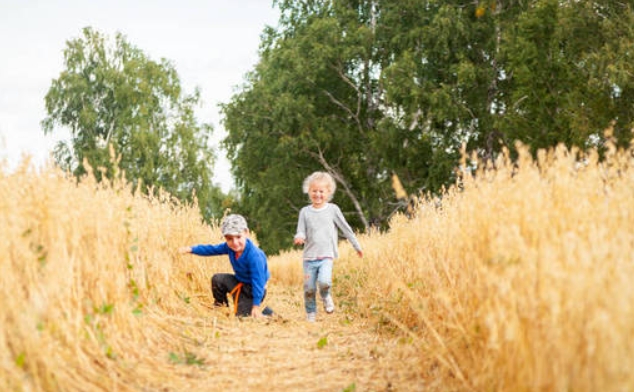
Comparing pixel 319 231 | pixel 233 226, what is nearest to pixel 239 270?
pixel 233 226

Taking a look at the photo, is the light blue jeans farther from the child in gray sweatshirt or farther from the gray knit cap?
the gray knit cap

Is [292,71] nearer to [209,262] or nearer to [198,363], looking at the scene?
[209,262]

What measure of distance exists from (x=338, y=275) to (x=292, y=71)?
15.7 m

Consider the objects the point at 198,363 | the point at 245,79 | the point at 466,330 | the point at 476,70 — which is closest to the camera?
the point at 466,330

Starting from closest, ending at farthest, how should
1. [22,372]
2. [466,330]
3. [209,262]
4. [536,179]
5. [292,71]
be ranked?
[22,372], [536,179], [466,330], [209,262], [292,71]

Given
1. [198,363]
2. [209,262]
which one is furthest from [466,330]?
[209,262]

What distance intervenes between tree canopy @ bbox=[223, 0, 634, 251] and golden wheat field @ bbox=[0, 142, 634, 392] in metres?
15.0

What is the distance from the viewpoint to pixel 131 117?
3444cm

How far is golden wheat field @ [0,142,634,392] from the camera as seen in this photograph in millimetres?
2645

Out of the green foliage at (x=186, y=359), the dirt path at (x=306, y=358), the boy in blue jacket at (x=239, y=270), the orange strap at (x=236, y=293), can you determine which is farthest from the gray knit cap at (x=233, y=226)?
the green foliage at (x=186, y=359)

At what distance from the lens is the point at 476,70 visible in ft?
75.3

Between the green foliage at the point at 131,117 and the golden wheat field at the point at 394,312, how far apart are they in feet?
93.7

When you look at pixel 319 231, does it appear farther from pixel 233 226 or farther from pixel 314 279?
pixel 233 226

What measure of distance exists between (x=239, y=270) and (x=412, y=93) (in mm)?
16221
